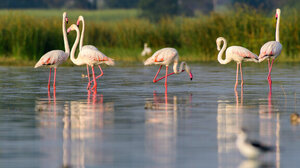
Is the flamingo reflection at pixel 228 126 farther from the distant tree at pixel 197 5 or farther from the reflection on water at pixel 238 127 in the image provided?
the distant tree at pixel 197 5

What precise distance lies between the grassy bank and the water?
9.87 meters

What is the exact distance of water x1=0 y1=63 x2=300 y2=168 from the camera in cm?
895

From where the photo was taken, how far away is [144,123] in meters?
12.0

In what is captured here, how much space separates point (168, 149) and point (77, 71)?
57.1 ft

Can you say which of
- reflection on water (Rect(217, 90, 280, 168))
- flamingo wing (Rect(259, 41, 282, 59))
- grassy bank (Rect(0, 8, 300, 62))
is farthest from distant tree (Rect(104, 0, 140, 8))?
reflection on water (Rect(217, 90, 280, 168))

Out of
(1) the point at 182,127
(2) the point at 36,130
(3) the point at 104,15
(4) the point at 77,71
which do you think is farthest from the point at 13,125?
(3) the point at 104,15

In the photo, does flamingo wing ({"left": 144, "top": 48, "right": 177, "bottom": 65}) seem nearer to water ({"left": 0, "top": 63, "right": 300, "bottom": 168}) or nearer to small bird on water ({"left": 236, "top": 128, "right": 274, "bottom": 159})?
water ({"left": 0, "top": 63, "right": 300, "bottom": 168})

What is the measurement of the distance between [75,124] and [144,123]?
1122 millimetres

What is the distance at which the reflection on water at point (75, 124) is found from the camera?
9.16m

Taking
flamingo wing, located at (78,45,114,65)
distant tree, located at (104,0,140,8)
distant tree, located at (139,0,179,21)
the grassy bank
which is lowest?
flamingo wing, located at (78,45,114,65)

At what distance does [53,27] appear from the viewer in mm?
32219

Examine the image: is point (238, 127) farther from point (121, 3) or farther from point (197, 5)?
point (197, 5)

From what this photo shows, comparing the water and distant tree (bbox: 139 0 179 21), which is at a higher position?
distant tree (bbox: 139 0 179 21)

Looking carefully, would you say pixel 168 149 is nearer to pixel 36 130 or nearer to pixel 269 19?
pixel 36 130
